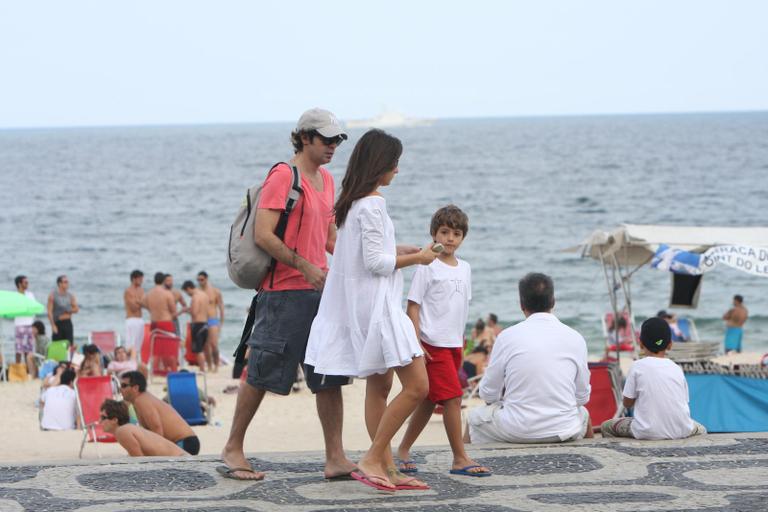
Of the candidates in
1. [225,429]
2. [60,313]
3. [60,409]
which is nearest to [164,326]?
[60,313]

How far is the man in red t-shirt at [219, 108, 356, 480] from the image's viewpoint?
193 inches

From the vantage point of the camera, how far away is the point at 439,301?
5398 millimetres

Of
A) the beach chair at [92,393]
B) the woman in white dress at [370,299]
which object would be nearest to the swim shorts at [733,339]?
the beach chair at [92,393]

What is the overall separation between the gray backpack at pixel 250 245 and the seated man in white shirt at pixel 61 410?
7213 mm

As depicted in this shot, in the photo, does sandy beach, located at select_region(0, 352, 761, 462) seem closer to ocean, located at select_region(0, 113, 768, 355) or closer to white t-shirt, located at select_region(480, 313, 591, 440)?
white t-shirt, located at select_region(480, 313, 591, 440)

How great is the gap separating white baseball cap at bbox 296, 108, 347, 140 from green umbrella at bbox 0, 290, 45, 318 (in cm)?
1068

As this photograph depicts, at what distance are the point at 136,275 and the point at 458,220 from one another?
41.9 ft

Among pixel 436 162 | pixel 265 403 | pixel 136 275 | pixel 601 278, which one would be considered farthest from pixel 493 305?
pixel 436 162

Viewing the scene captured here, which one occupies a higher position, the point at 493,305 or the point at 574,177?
the point at 574,177

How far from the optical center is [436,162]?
94.0 meters

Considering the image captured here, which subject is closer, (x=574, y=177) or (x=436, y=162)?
(x=574, y=177)

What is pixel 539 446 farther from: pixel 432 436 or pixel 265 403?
pixel 265 403

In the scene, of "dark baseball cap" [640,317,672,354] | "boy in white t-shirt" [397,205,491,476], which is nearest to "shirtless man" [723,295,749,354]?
"dark baseball cap" [640,317,672,354]

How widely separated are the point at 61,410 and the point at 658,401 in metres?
7.29
